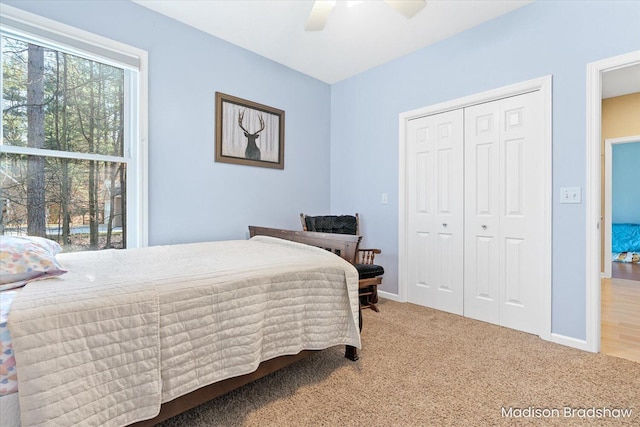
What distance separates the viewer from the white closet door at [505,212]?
2457 millimetres

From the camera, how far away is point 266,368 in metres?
1.58

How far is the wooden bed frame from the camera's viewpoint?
1251 mm

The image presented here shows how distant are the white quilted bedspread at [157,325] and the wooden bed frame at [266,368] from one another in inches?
3.9

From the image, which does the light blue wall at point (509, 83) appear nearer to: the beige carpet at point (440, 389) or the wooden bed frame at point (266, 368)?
the beige carpet at point (440, 389)

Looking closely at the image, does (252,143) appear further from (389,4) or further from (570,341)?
(570,341)

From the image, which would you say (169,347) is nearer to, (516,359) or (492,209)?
(516,359)

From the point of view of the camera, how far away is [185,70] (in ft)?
9.00

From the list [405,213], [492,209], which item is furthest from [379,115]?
[492,209]

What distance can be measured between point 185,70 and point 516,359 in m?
3.38

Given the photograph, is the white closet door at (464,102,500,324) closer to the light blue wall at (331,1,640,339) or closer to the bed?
the light blue wall at (331,1,640,339)

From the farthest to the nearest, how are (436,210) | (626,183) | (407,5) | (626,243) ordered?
(626,183) → (626,243) → (436,210) → (407,5)

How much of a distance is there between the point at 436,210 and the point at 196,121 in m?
2.43

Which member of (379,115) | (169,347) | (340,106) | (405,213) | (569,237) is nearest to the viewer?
(169,347)

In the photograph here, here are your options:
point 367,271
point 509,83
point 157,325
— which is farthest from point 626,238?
point 157,325
